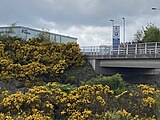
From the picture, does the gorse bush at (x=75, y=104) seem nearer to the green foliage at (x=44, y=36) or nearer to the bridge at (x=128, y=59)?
the bridge at (x=128, y=59)

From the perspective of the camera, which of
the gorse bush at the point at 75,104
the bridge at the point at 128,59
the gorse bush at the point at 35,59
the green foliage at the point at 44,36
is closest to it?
the gorse bush at the point at 75,104

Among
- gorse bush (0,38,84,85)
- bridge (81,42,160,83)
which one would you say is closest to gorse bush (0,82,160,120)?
gorse bush (0,38,84,85)

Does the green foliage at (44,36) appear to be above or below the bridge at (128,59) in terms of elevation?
above

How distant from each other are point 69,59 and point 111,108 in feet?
55.3

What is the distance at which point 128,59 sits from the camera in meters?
40.8

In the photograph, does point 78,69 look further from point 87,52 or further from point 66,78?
point 87,52

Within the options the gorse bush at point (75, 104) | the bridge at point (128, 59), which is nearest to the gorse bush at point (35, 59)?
the bridge at point (128, 59)

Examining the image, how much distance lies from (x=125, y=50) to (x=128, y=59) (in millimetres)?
2021

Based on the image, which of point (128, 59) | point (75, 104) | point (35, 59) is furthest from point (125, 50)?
point (75, 104)

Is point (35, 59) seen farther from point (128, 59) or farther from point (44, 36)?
point (44, 36)

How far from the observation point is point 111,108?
22.1 m

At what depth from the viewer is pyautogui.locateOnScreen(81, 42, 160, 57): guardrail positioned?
40.5 meters

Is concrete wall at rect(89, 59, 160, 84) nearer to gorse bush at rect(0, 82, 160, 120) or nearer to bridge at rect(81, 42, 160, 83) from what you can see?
bridge at rect(81, 42, 160, 83)

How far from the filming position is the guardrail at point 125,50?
40531 millimetres
